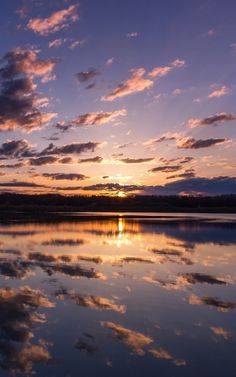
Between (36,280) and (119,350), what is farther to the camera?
(36,280)

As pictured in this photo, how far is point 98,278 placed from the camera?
1376cm

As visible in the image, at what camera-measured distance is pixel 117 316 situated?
9.33 m

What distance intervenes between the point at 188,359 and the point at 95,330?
84.1 inches

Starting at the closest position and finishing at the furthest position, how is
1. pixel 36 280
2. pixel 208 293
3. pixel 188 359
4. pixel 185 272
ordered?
pixel 188 359
pixel 208 293
pixel 36 280
pixel 185 272

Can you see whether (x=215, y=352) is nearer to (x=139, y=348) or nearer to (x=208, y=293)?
(x=139, y=348)

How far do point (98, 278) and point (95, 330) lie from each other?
5.50 m

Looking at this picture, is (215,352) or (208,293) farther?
(208,293)

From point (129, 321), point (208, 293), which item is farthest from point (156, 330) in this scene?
point (208, 293)

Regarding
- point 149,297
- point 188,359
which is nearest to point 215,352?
point 188,359

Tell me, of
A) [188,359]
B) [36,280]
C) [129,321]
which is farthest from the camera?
[36,280]

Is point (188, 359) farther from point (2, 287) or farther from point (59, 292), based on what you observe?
point (2, 287)

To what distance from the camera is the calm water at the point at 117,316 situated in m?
6.65

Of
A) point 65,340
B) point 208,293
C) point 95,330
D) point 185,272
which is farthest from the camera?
point 185,272

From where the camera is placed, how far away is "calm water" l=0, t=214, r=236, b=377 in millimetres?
6648
